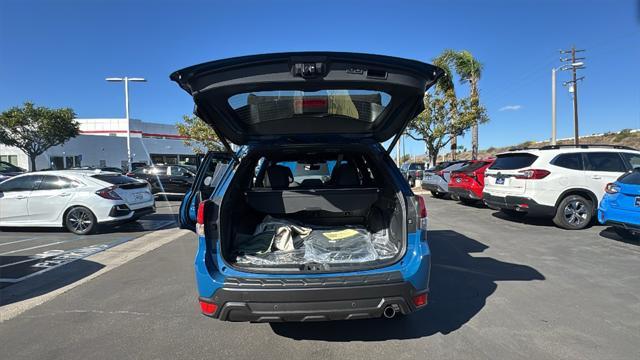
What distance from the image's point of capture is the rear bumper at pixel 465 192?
1148cm

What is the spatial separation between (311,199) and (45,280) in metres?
3.87

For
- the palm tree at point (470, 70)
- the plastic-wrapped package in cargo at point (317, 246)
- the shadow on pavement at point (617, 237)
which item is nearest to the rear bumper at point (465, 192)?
the shadow on pavement at point (617, 237)

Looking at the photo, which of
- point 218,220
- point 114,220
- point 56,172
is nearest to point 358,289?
point 218,220

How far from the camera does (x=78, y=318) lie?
393 centimetres

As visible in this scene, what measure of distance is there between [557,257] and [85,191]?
30.2 ft

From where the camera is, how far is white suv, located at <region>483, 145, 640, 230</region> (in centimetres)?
823

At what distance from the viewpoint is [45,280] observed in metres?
5.23

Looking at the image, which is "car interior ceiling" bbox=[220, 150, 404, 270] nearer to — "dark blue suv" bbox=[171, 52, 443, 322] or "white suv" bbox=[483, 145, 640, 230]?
"dark blue suv" bbox=[171, 52, 443, 322]

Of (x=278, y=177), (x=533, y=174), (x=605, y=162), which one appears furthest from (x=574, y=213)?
(x=278, y=177)

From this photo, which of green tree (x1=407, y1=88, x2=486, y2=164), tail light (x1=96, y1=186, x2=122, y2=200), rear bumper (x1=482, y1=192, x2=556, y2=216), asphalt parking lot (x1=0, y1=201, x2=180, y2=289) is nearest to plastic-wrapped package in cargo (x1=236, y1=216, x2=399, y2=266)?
asphalt parking lot (x1=0, y1=201, x2=180, y2=289)

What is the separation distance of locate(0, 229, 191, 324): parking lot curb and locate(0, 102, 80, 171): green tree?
98.4 feet

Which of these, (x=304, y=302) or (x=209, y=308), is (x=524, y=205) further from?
(x=209, y=308)

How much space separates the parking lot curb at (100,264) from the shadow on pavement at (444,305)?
2.90 m

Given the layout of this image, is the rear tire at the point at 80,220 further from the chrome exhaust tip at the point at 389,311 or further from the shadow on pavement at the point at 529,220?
the shadow on pavement at the point at 529,220
